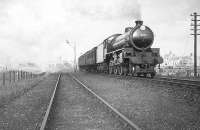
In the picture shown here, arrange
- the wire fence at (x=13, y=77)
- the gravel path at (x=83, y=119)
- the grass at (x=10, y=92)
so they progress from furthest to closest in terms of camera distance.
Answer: the wire fence at (x=13, y=77) → the grass at (x=10, y=92) → the gravel path at (x=83, y=119)

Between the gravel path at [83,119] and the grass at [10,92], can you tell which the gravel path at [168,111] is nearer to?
the gravel path at [83,119]

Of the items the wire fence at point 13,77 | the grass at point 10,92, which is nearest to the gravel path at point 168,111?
the grass at point 10,92

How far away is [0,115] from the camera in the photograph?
7.58m

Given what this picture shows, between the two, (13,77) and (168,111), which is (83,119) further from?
(13,77)

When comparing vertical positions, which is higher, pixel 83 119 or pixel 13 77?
pixel 13 77

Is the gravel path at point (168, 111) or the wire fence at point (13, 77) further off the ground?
the wire fence at point (13, 77)

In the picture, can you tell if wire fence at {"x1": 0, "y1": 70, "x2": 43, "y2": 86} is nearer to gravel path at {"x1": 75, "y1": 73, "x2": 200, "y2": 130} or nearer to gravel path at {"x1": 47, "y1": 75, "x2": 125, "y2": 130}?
gravel path at {"x1": 47, "y1": 75, "x2": 125, "y2": 130}

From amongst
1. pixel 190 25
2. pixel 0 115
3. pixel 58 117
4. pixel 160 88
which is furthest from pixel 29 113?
pixel 190 25

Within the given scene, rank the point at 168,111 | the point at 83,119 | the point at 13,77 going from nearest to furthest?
the point at 83,119
the point at 168,111
the point at 13,77

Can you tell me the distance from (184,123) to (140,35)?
45.1 ft

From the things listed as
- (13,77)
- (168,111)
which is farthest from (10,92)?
(13,77)

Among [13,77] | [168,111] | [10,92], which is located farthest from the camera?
[13,77]

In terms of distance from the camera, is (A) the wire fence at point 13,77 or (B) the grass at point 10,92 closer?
(B) the grass at point 10,92

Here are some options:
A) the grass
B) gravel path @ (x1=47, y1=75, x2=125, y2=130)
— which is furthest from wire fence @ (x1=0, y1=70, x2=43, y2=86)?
gravel path @ (x1=47, y1=75, x2=125, y2=130)
